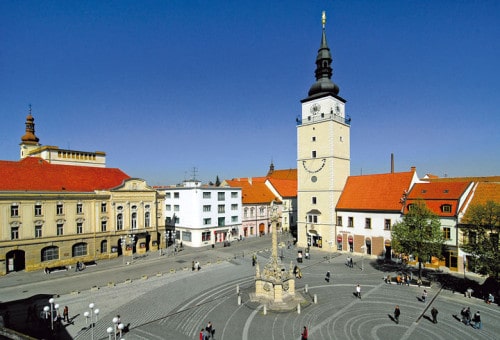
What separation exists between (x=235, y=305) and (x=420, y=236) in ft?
64.2

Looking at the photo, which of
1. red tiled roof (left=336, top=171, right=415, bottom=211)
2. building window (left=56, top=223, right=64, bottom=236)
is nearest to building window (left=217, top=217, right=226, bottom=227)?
red tiled roof (left=336, top=171, right=415, bottom=211)

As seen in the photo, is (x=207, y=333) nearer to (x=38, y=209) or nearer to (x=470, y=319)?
(x=470, y=319)

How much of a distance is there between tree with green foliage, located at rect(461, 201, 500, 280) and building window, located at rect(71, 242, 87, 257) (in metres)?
43.7

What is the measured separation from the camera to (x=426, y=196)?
38.8 meters

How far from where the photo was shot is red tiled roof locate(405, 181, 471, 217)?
3562cm

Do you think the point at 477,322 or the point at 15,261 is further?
the point at 15,261

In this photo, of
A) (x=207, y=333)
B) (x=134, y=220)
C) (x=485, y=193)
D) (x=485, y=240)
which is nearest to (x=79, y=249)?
(x=134, y=220)

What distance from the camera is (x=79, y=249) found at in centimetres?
4038

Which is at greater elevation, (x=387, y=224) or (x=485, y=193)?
(x=485, y=193)

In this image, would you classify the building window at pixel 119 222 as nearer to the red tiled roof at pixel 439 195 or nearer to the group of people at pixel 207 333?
the group of people at pixel 207 333

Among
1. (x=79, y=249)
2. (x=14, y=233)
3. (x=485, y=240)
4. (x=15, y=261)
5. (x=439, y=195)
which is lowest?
(x=15, y=261)

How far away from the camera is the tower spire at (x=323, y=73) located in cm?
4591

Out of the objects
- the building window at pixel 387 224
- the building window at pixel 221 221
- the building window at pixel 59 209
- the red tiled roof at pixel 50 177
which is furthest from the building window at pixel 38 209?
the building window at pixel 387 224

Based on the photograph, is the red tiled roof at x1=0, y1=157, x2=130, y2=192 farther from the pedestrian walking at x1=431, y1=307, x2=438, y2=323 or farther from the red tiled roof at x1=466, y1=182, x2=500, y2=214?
the red tiled roof at x1=466, y1=182, x2=500, y2=214
